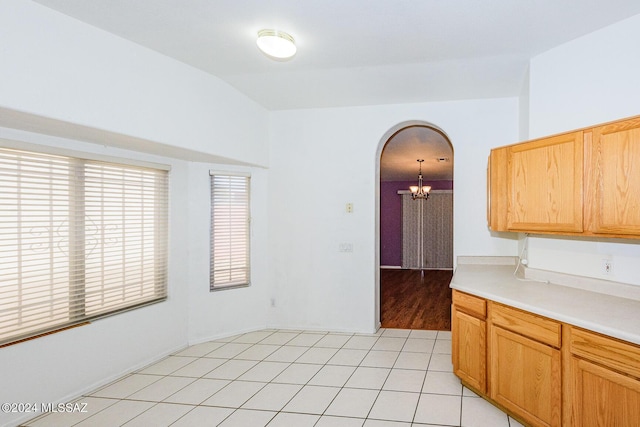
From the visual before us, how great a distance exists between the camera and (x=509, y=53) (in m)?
3.12

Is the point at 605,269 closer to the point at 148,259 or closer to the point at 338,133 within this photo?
the point at 338,133

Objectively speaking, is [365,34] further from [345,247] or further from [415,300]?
[415,300]

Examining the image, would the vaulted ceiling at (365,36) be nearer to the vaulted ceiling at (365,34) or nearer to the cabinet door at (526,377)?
the vaulted ceiling at (365,34)

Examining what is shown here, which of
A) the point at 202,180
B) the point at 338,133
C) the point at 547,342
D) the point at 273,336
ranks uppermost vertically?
the point at 338,133

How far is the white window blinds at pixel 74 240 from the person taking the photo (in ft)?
8.63

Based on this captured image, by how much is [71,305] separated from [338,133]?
3204 millimetres

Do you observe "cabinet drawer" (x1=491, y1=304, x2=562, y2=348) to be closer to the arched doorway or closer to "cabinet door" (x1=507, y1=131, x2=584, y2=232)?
"cabinet door" (x1=507, y1=131, x2=584, y2=232)

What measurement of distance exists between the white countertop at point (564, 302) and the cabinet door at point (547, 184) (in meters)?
0.45

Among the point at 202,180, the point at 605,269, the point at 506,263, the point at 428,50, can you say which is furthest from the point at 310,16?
the point at 506,263

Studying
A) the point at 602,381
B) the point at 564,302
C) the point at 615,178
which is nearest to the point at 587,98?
the point at 615,178

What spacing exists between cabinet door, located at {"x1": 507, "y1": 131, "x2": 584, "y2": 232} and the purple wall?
757 cm

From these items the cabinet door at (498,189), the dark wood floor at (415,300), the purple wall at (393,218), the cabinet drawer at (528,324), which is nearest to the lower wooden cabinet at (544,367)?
the cabinet drawer at (528,324)

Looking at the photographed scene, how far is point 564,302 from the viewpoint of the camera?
8.02 ft

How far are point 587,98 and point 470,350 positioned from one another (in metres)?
2.06
